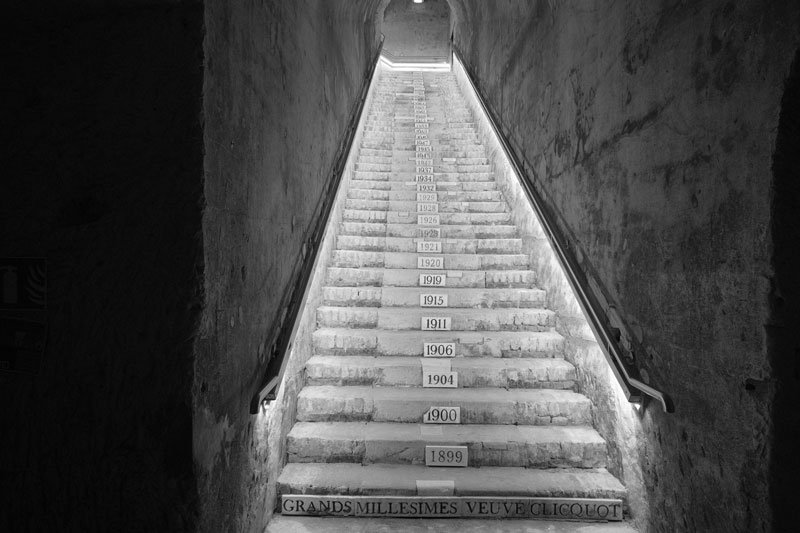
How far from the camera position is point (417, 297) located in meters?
3.44

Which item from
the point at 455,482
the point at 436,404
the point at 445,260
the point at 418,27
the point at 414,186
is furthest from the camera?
the point at 418,27

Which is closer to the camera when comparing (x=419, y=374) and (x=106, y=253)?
(x=106, y=253)

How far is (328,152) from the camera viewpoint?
349cm

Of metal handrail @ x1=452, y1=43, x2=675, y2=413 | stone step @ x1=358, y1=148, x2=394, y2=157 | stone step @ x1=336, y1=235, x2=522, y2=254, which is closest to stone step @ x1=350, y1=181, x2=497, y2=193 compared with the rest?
stone step @ x1=358, y1=148, x2=394, y2=157

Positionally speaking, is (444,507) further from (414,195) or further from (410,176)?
(410,176)

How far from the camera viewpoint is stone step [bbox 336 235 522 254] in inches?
157

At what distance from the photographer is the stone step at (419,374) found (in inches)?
109

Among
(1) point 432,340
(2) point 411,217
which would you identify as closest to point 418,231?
(2) point 411,217

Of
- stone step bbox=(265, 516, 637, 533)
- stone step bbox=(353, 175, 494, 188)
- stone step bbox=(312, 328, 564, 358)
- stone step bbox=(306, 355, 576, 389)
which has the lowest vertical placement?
stone step bbox=(265, 516, 637, 533)

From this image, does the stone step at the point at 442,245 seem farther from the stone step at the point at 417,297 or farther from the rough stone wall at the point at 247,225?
the rough stone wall at the point at 247,225

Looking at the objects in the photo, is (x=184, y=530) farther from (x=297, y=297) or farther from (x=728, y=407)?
(x=728, y=407)

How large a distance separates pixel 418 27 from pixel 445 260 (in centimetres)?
1258

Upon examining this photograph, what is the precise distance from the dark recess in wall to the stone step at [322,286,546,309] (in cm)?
217

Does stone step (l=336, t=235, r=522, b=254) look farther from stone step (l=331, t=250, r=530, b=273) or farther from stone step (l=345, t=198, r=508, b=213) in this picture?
stone step (l=345, t=198, r=508, b=213)
